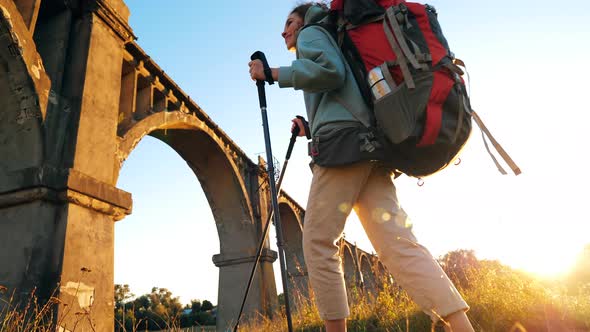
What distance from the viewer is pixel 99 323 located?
4078 mm

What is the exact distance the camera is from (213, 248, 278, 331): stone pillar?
10703mm

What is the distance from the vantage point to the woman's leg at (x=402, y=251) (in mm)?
1487

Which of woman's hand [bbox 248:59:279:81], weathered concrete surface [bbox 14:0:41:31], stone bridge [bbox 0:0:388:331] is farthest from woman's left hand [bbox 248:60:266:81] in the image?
weathered concrete surface [bbox 14:0:41:31]

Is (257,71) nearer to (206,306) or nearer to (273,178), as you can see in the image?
(273,178)

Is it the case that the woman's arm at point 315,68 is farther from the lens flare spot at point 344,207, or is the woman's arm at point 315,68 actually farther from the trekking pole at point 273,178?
the lens flare spot at point 344,207

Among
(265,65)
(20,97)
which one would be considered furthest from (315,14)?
(20,97)

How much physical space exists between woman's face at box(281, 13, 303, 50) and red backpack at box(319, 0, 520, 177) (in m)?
0.49

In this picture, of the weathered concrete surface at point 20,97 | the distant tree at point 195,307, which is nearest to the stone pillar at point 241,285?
the weathered concrete surface at point 20,97

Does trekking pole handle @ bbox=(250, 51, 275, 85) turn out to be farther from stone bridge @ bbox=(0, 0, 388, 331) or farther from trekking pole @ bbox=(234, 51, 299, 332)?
stone bridge @ bbox=(0, 0, 388, 331)

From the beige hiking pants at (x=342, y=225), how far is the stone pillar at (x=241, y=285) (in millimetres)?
9389

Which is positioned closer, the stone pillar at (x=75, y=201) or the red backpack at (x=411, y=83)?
the red backpack at (x=411, y=83)

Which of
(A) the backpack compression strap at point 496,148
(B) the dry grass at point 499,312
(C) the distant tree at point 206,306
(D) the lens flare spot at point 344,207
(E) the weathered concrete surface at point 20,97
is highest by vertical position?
(E) the weathered concrete surface at point 20,97

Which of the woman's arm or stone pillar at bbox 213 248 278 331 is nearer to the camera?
the woman's arm

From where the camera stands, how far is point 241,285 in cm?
1106
